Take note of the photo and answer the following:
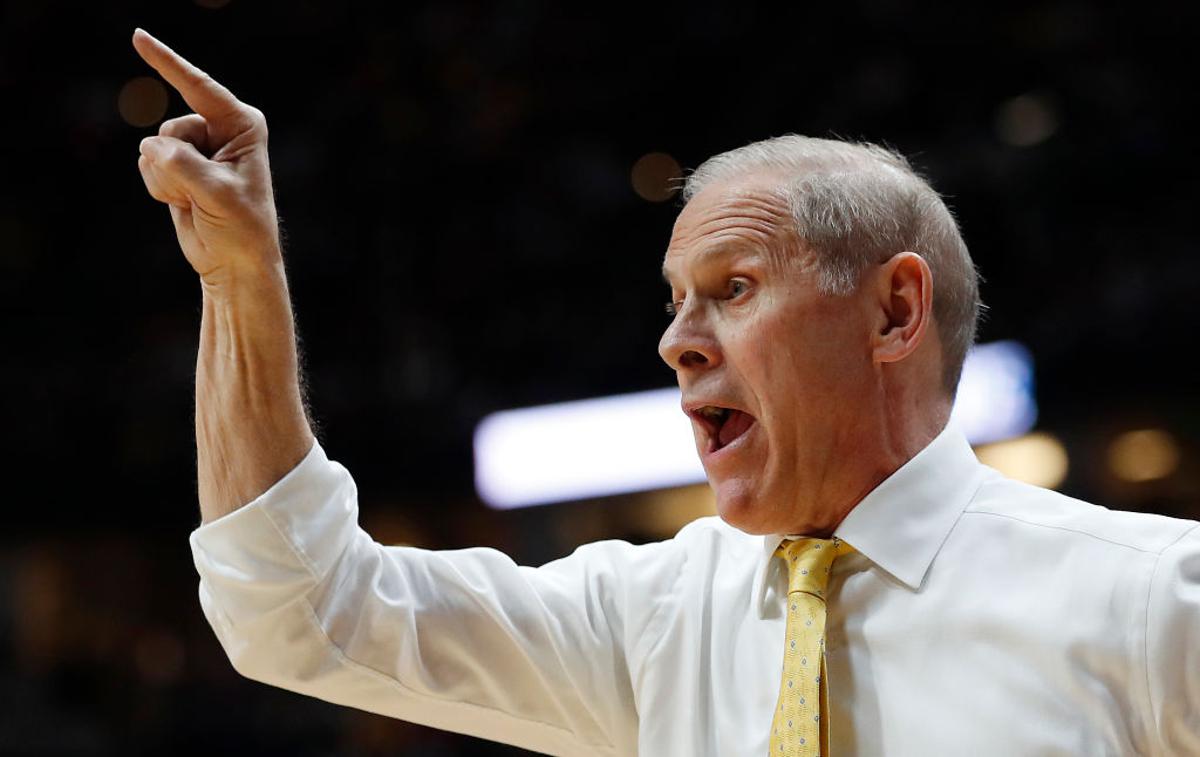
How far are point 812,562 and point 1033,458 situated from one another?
15.7ft

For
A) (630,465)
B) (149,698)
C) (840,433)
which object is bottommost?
(149,698)

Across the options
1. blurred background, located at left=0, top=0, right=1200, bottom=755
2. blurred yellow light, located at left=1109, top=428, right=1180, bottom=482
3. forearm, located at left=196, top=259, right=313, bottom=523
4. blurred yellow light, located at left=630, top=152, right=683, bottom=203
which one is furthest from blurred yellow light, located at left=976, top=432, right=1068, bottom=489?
forearm, located at left=196, top=259, right=313, bottom=523

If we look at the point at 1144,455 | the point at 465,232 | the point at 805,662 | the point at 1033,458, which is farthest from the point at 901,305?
the point at 1144,455

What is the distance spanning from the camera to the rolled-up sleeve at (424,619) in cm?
137

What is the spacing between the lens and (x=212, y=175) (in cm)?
133

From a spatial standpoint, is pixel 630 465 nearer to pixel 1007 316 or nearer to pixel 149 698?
pixel 1007 316

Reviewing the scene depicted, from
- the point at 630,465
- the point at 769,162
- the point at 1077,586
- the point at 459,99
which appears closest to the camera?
the point at 1077,586

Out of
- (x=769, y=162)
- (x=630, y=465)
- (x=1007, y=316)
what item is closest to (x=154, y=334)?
(x=630, y=465)

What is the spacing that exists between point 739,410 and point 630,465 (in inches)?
176

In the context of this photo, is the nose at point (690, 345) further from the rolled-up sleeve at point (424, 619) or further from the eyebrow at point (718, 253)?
the rolled-up sleeve at point (424, 619)

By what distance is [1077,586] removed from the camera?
4.19 ft

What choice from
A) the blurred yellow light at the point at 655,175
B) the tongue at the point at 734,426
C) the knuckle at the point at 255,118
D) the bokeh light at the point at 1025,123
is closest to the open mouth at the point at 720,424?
the tongue at the point at 734,426

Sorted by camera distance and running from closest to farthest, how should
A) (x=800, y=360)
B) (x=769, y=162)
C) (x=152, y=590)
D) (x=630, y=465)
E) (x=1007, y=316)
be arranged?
(x=800, y=360) < (x=769, y=162) < (x=1007, y=316) < (x=630, y=465) < (x=152, y=590)

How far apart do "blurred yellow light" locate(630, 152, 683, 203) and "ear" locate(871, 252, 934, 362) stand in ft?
12.8
